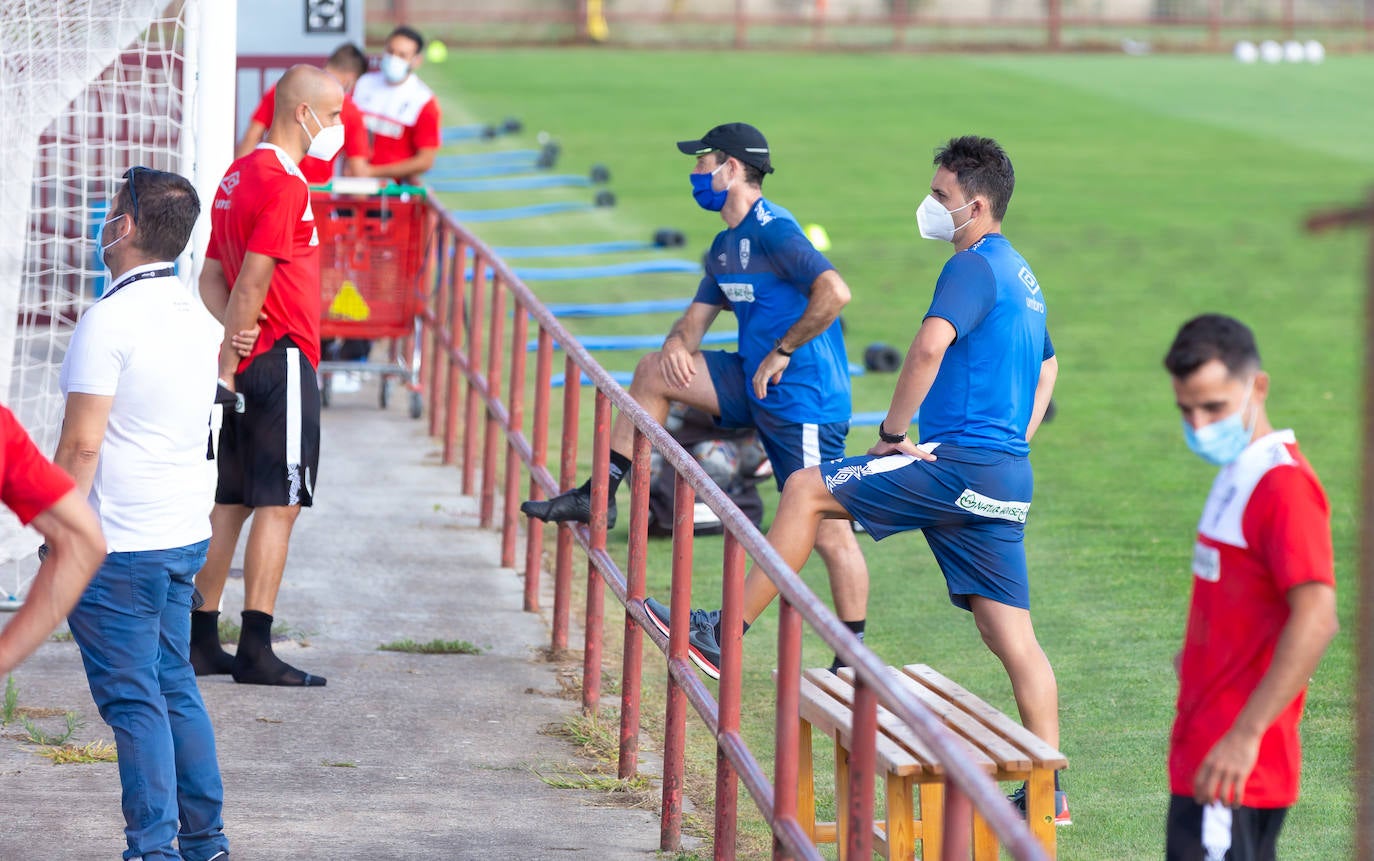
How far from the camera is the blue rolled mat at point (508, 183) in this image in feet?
71.8

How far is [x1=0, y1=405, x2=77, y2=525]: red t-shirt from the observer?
12.3 ft

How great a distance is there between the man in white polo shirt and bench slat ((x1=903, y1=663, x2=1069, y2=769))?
2092 millimetres

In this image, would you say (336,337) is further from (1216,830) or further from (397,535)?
(1216,830)

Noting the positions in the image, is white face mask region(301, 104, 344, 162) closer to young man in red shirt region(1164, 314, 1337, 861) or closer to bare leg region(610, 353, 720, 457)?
bare leg region(610, 353, 720, 457)

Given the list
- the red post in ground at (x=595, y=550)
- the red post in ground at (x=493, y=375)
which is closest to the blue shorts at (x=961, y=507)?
the red post in ground at (x=595, y=550)

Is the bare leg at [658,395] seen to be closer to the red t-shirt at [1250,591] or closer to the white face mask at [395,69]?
the red t-shirt at [1250,591]

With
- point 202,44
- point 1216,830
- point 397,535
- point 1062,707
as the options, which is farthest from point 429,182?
point 1216,830

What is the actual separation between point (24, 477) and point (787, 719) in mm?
1759

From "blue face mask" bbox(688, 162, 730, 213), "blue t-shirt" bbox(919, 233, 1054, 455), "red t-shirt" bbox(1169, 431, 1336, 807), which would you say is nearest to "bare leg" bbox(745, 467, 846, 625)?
"blue t-shirt" bbox(919, 233, 1054, 455)

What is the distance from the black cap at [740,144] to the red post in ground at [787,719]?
2968 millimetres

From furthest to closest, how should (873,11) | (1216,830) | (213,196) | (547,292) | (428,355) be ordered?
1. (873,11)
2. (547,292)
3. (428,355)
4. (213,196)
5. (1216,830)

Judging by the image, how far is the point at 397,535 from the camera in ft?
30.2

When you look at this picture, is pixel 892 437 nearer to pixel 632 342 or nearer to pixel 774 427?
pixel 774 427

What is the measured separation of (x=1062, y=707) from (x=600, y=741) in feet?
5.60
